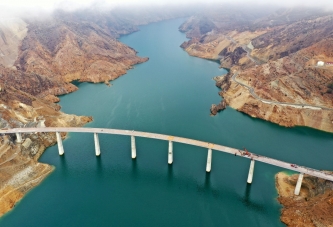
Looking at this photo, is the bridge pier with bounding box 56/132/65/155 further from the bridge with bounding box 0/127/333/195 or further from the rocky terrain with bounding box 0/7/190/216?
the rocky terrain with bounding box 0/7/190/216

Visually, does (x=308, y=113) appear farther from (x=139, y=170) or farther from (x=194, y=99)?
(x=139, y=170)

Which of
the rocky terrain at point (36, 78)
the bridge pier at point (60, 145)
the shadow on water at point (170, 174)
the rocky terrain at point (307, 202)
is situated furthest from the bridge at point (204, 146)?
the rocky terrain at point (36, 78)

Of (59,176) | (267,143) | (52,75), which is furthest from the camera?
(52,75)

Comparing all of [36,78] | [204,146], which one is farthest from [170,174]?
[36,78]

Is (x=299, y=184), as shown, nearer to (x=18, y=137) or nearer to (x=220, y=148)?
(x=220, y=148)

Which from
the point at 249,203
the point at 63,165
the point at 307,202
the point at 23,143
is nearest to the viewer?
the point at 307,202

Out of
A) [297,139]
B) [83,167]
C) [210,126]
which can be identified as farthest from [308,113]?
[83,167]

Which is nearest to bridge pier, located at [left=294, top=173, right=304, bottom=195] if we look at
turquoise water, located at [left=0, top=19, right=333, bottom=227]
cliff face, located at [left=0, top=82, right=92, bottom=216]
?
turquoise water, located at [left=0, top=19, right=333, bottom=227]
